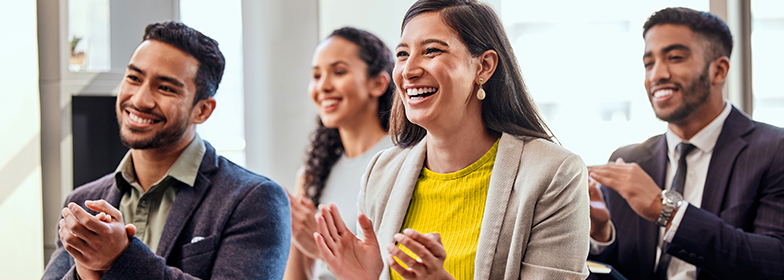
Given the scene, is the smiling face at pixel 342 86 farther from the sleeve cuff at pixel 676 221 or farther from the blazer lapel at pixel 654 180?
the sleeve cuff at pixel 676 221

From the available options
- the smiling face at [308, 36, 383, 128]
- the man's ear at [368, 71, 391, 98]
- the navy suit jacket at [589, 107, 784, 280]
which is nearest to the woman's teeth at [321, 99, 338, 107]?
the smiling face at [308, 36, 383, 128]

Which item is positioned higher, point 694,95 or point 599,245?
point 694,95

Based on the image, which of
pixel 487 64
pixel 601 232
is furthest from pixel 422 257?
pixel 601 232

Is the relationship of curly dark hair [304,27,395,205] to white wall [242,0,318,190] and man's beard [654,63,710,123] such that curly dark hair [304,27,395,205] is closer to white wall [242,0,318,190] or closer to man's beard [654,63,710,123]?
white wall [242,0,318,190]

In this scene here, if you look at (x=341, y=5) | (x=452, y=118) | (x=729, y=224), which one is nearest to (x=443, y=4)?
(x=452, y=118)

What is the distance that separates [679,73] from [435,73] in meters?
1.23

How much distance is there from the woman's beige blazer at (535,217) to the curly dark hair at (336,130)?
1.16 meters

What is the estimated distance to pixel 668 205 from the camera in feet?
6.39

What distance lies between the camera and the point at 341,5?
3.11 meters

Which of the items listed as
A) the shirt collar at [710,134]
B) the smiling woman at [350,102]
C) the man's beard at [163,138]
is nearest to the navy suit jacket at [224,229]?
the man's beard at [163,138]

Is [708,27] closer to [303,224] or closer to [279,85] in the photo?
[303,224]

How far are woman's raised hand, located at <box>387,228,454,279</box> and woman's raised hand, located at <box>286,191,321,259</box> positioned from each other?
0.96 m

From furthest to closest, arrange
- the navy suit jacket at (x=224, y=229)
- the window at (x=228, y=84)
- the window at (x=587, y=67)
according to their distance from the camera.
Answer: the window at (x=228, y=84) → the window at (x=587, y=67) → the navy suit jacket at (x=224, y=229)

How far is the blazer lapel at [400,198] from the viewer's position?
4.80 feet
